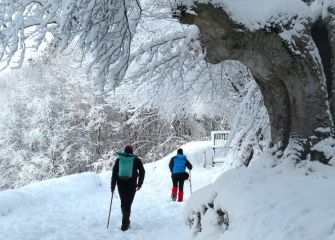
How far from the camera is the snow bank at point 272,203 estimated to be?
4281 millimetres

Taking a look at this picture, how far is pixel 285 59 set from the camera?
5.44 m

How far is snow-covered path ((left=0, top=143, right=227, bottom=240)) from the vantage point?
29.5ft

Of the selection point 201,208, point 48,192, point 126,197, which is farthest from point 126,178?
point 48,192

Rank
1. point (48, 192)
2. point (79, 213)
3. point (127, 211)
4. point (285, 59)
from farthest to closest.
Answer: point (48, 192) → point (79, 213) → point (127, 211) → point (285, 59)

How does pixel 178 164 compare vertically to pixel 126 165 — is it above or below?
below

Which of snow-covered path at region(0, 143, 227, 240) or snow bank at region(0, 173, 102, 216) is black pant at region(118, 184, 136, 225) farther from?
snow bank at region(0, 173, 102, 216)

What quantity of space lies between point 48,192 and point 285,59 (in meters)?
10.3

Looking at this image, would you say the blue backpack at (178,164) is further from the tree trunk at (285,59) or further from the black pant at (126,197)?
the tree trunk at (285,59)

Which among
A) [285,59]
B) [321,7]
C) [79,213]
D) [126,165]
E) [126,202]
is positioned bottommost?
[79,213]

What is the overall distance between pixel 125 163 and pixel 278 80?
458 cm

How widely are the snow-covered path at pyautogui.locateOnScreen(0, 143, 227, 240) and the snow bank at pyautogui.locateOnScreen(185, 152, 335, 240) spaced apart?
82.9 inches

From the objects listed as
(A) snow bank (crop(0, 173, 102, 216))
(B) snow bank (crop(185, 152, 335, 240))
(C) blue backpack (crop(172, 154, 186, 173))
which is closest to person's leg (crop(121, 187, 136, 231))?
(B) snow bank (crop(185, 152, 335, 240))

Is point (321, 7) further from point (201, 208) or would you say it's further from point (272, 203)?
point (201, 208)

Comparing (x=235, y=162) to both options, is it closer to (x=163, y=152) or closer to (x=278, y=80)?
(x=278, y=80)
